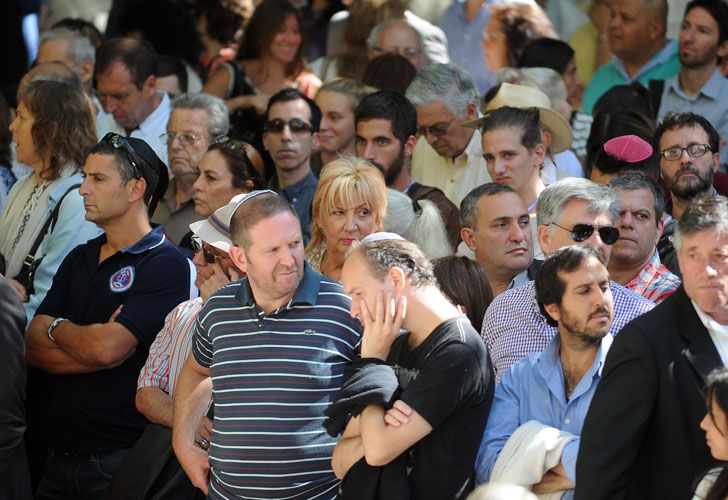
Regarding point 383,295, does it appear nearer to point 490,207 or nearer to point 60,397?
point 490,207

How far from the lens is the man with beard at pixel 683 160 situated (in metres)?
6.36

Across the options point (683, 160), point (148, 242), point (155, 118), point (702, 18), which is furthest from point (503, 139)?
point (155, 118)

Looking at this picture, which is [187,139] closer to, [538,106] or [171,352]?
[538,106]

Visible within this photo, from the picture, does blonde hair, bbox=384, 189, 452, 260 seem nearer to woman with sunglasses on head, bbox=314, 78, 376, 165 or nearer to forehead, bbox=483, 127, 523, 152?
forehead, bbox=483, 127, 523, 152

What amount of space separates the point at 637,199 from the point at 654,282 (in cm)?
39

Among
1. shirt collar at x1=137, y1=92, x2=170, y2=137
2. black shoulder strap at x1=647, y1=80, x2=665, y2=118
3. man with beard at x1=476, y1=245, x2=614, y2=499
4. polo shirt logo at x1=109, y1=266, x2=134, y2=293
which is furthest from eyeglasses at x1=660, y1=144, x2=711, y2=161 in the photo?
shirt collar at x1=137, y1=92, x2=170, y2=137

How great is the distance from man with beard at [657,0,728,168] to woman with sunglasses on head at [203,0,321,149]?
2.56 metres

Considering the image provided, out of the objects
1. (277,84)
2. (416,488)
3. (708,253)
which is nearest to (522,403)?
(416,488)

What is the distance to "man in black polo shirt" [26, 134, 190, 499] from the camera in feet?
19.8

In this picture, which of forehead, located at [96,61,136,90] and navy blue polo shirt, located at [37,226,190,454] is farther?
forehead, located at [96,61,136,90]

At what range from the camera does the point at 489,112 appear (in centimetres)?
716

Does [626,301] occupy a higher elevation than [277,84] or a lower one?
higher

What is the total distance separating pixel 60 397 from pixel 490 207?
2.20 meters

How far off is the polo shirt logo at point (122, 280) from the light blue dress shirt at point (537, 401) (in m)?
2.10
